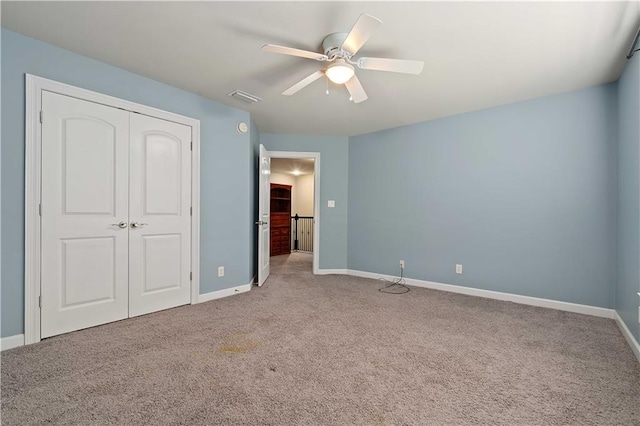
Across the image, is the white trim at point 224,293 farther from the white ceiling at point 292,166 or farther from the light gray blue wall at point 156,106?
the white ceiling at point 292,166

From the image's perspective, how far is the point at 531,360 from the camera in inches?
78.5

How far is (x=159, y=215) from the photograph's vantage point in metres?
2.93

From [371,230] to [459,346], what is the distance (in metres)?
2.57

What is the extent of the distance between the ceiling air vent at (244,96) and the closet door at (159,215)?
25.1 inches

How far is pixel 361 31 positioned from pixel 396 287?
3271 mm

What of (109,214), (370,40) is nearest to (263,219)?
(109,214)

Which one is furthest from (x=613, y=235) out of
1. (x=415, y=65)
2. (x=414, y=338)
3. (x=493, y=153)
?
(x=415, y=65)

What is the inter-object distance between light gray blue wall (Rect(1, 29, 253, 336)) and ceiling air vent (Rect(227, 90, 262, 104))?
0.35 metres

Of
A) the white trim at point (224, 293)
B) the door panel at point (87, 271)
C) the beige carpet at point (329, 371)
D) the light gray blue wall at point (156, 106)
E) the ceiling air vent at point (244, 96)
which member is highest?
the ceiling air vent at point (244, 96)

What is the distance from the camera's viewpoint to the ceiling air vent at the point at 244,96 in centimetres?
307

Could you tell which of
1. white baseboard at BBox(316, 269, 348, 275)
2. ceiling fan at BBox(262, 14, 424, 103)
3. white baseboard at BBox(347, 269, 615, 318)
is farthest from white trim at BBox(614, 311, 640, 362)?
white baseboard at BBox(316, 269, 348, 275)

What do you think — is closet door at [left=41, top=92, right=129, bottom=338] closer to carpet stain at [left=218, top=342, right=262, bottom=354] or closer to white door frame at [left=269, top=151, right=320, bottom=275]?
carpet stain at [left=218, top=342, right=262, bottom=354]

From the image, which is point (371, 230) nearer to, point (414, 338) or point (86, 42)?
point (414, 338)

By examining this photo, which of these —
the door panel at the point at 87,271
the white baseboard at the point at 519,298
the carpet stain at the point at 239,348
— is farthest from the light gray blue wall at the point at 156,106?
the white baseboard at the point at 519,298
